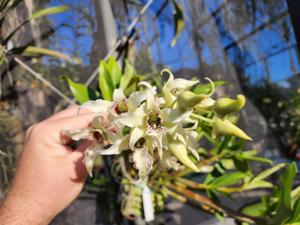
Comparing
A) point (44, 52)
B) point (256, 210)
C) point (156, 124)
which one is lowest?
point (256, 210)

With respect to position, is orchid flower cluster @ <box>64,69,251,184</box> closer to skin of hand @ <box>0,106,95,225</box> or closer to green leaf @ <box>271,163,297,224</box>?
skin of hand @ <box>0,106,95,225</box>

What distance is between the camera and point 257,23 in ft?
3.97

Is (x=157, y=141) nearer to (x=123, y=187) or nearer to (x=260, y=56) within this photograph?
(x=123, y=187)

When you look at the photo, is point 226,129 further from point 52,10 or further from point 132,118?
point 52,10

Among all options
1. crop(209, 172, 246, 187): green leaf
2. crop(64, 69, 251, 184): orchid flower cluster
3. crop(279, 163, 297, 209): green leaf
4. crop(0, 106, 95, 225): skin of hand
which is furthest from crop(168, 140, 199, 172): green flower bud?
crop(209, 172, 246, 187): green leaf

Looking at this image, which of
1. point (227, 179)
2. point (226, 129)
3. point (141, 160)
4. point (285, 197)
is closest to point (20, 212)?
point (141, 160)

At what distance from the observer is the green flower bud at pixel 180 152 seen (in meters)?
0.38

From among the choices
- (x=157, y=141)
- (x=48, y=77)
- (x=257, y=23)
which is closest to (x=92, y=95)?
(x=48, y=77)

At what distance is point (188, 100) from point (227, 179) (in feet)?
1.99

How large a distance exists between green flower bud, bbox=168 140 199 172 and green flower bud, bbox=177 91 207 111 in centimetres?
4

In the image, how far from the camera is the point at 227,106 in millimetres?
367

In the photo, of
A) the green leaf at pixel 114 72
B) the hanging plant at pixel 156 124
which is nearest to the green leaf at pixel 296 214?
the hanging plant at pixel 156 124

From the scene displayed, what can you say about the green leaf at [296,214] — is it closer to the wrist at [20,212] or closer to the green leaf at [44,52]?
the wrist at [20,212]

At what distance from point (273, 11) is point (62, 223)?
0.90 m
